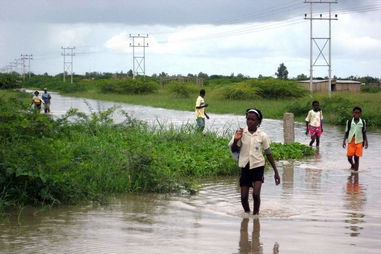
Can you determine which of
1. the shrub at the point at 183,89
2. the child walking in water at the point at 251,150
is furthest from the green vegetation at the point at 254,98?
the child walking in water at the point at 251,150

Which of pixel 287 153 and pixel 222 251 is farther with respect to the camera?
pixel 287 153

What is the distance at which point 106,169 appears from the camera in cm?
1117

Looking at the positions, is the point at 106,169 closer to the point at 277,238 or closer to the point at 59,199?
the point at 59,199

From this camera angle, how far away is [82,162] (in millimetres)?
10992

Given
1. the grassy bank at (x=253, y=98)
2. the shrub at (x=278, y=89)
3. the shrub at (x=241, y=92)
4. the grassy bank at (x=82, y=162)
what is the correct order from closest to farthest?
the grassy bank at (x=82, y=162)
the grassy bank at (x=253, y=98)
the shrub at (x=241, y=92)
the shrub at (x=278, y=89)

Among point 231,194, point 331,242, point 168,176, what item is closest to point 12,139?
point 168,176

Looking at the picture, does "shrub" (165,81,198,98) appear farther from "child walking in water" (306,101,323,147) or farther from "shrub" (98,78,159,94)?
"child walking in water" (306,101,323,147)

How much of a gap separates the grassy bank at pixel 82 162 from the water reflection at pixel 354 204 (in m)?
2.54

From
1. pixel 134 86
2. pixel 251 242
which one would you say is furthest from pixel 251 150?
pixel 134 86

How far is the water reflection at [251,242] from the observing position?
769 centimetres

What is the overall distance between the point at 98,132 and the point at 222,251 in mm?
8657

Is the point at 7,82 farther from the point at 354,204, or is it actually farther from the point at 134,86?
the point at 354,204

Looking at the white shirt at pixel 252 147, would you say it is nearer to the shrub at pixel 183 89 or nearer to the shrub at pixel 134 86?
the shrub at pixel 183 89

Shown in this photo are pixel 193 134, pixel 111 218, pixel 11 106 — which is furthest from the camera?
pixel 193 134
